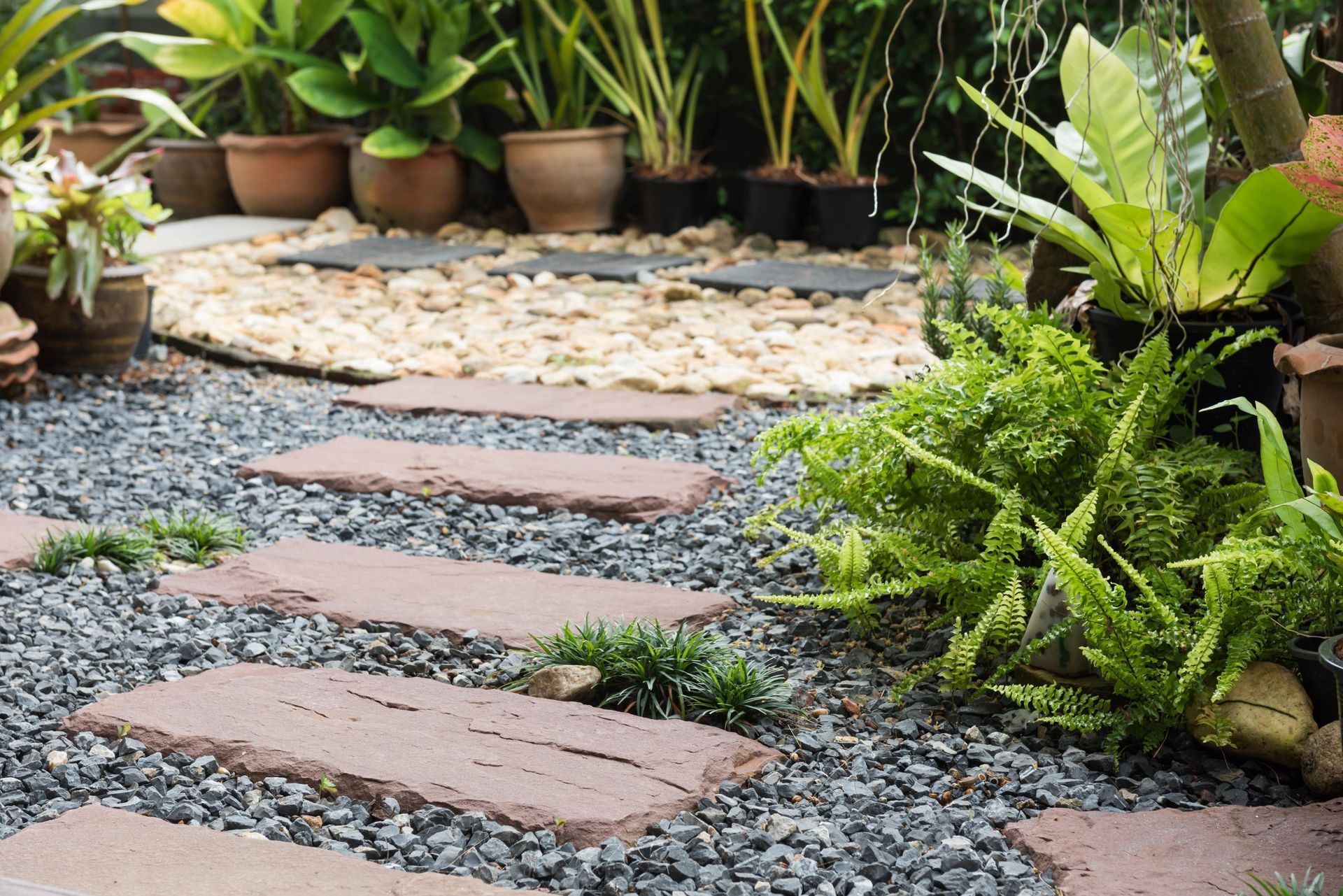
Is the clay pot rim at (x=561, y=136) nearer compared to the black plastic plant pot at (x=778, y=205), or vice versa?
the black plastic plant pot at (x=778, y=205)

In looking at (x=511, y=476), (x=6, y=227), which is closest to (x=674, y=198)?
(x=6, y=227)

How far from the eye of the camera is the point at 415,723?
186 cm

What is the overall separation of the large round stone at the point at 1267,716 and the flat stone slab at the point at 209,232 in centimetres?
513

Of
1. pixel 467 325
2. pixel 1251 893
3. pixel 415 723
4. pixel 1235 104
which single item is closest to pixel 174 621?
pixel 415 723

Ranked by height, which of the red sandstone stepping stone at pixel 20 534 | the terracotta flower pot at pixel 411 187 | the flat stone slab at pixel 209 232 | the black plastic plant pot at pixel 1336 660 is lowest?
the red sandstone stepping stone at pixel 20 534

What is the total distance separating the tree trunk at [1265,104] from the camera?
217 cm

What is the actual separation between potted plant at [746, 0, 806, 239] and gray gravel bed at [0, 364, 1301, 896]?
10.0ft

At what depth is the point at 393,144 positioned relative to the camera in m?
6.43

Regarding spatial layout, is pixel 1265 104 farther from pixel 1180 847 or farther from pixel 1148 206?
pixel 1180 847

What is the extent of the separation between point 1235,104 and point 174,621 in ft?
6.35

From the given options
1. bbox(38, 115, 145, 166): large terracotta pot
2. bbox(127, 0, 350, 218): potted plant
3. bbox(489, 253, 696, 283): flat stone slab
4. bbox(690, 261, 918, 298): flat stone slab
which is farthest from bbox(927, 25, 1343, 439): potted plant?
bbox(38, 115, 145, 166): large terracotta pot

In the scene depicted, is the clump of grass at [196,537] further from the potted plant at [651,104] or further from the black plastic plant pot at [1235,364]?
the potted plant at [651,104]

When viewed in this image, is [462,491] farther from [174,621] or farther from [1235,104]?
[1235,104]

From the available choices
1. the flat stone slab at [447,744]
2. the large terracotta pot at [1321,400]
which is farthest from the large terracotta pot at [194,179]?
the large terracotta pot at [1321,400]
